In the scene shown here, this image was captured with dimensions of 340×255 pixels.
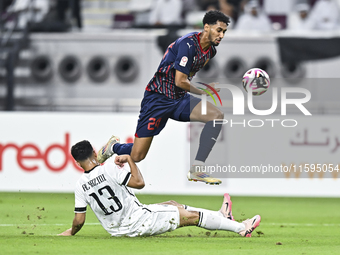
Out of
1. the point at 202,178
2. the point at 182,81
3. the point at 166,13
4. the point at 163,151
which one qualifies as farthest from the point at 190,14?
the point at 202,178

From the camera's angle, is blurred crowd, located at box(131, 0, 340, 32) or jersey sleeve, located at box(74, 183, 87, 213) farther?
blurred crowd, located at box(131, 0, 340, 32)

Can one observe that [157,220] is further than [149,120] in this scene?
No

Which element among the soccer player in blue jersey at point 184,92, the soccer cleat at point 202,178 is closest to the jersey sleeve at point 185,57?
the soccer player in blue jersey at point 184,92

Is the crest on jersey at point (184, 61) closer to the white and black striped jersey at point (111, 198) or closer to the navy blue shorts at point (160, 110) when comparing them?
the navy blue shorts at point (160, 110)

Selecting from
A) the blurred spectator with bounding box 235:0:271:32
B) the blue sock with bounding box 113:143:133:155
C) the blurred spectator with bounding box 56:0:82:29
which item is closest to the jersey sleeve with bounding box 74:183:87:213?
the blue sock with bounding box 113:143:133:155

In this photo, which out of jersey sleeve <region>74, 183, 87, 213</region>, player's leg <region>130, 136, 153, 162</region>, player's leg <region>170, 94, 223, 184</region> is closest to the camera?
jersey sleeve <region>74, 183, 87, 213</region>

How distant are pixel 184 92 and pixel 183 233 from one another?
180 centimetres

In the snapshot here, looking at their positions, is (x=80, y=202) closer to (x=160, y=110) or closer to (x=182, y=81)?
(x=160, y=110)

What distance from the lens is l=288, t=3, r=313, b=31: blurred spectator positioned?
16578 mm

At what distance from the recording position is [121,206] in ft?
22.9

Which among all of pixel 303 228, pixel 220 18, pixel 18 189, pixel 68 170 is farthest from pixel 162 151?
pixel 220 18

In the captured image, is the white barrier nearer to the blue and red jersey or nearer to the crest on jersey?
the blue and red jersey

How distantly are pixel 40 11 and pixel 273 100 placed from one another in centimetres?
644

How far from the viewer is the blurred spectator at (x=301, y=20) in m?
16.6
